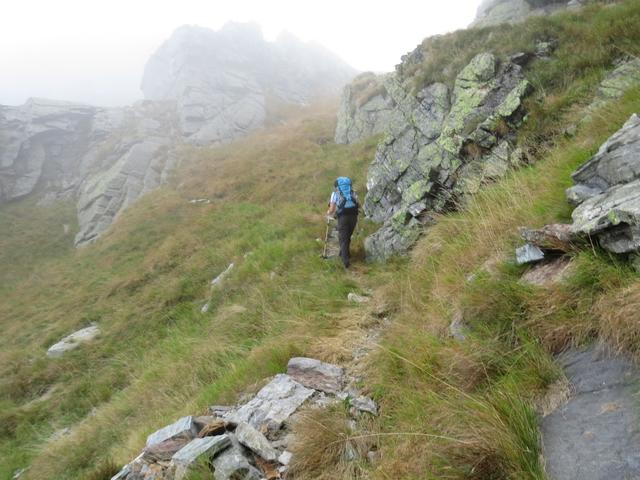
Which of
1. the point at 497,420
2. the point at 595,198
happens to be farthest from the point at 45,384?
the point at 595,198

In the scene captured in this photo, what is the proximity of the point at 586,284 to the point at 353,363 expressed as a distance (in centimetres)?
260

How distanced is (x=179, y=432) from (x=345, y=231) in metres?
5.49

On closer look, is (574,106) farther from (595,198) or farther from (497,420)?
(497,420)

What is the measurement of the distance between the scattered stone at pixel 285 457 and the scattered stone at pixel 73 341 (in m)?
9.14

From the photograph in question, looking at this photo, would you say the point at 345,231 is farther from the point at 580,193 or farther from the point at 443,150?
the point at 580,193

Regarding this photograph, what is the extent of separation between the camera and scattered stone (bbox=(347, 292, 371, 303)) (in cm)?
630

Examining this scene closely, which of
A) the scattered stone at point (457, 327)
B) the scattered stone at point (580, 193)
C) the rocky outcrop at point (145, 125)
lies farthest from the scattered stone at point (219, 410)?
the rocky outcrop at point (145, 125)

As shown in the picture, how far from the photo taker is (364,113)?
69.5 feet

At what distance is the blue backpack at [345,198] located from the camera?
8453 millimetres

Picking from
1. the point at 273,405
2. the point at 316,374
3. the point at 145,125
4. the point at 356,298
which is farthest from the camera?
the point at 145,125

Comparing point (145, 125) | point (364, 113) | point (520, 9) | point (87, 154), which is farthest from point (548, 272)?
point (87, 154)

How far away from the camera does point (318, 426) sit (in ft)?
10.4

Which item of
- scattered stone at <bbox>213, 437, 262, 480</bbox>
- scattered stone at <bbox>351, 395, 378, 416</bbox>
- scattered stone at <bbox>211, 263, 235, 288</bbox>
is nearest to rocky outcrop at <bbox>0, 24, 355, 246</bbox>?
scattered stone at <bbox>211, 263, 235, 288</bbox>

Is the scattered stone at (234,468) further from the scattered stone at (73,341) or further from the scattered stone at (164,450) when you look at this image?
the scattered stone at (73,341)
